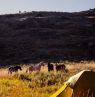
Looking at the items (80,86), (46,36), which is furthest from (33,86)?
(46,36)

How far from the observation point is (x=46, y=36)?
82250mm

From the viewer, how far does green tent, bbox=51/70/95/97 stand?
595 inches

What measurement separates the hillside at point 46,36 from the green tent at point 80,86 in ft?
165

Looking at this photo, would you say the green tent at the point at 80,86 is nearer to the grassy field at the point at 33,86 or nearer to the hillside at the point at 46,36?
the grassy field at the point at 33,86

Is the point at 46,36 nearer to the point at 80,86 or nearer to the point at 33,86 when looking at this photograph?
the point at 33,86

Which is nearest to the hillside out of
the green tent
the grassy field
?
the grassy field

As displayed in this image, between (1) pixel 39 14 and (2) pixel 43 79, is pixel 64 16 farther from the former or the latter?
(2) pixel 43 79

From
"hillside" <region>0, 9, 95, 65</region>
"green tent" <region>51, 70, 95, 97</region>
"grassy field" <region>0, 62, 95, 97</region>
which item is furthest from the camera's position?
"hillside" <region>0, 9, 95, 65</region>

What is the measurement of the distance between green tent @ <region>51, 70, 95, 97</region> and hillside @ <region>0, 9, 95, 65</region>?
50.1 metres

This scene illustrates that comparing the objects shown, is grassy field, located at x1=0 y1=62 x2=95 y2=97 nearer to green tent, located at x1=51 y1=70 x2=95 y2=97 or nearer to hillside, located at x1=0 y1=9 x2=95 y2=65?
green tent, located at x1=51 y1=70 x2=95 y2=97

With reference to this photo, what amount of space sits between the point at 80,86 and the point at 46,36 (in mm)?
67092

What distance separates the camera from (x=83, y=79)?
50.3 ft

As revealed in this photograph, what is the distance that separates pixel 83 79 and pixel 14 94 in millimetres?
3870

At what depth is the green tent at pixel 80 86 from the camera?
15.1 meters
